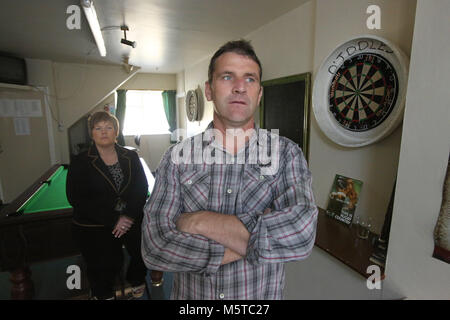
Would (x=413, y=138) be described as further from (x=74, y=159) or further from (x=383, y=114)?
(x=74, y=159)

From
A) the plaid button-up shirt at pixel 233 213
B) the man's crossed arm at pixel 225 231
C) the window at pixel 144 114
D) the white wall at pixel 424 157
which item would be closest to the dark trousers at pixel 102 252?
the plaid button-up shirt at pixel 233 213

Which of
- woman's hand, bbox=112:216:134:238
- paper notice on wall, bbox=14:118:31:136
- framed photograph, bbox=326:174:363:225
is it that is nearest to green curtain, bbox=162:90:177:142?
paper notice on wall, bbox=14:118:31:136

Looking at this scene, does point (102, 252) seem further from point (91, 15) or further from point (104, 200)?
point (91, 15)

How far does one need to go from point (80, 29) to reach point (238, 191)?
2.86m

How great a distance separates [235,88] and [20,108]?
4752 mm

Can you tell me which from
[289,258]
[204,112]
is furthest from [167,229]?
[204,112]

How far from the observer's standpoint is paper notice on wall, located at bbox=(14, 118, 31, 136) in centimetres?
394

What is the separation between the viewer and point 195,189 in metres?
0.89

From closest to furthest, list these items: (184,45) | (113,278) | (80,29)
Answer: (113,278) < (80,29) < (184,45)

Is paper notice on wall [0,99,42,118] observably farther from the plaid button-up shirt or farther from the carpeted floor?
the plaid button-up shirt

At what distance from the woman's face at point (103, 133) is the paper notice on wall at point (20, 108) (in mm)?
3587

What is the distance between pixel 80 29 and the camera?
8.39 feet

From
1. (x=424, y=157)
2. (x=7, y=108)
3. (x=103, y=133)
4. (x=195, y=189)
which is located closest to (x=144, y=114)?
(x=7, y=108)
